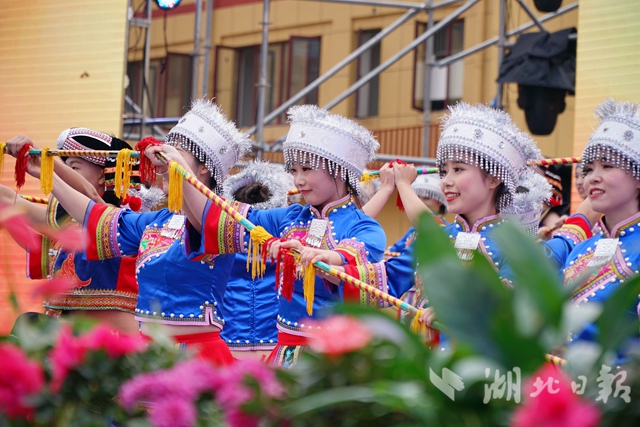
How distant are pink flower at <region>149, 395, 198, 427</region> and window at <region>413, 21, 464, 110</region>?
314 inches

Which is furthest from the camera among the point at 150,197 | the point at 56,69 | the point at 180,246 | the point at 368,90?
the point at 368,90

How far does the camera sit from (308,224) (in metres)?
2.83

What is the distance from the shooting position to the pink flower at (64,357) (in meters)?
0.95

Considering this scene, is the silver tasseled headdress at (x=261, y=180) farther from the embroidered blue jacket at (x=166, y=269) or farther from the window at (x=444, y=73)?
the window at (x=444, y=73)

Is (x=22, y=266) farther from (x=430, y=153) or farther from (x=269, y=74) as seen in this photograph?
(x=269, y=74)

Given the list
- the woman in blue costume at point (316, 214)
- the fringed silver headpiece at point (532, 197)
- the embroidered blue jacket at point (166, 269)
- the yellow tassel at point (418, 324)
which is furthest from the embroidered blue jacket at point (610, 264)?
the embroidered blue jacket at point (166, 269)

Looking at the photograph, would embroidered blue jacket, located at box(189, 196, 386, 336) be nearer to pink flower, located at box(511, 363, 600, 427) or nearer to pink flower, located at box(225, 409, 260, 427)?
pink flower, located at box(225, 409, 260, 427)

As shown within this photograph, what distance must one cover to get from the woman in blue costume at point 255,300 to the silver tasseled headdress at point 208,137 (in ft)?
3.21

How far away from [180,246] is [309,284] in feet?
1.76

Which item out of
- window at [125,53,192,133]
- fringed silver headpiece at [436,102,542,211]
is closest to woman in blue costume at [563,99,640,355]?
fringed silver headpiece at [436,102,542,211]

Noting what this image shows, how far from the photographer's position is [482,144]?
2.72 m

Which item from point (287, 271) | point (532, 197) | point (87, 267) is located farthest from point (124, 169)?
point (532, 197)

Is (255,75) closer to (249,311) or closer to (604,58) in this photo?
(249,311)

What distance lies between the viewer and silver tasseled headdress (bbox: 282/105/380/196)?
9.29 feet
